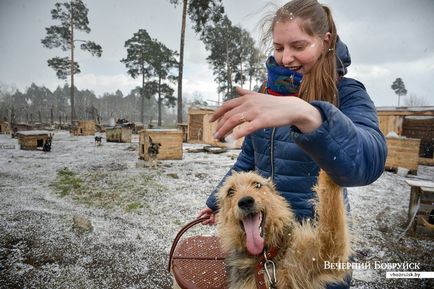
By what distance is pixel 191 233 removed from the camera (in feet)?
18.5

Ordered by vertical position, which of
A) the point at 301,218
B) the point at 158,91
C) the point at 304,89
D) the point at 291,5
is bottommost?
the point at 301,218

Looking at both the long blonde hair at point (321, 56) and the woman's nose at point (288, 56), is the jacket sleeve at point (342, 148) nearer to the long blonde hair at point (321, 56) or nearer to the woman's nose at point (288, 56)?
the long blonde hair at point (321, 56)

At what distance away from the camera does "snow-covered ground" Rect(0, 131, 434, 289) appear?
4.07 meters

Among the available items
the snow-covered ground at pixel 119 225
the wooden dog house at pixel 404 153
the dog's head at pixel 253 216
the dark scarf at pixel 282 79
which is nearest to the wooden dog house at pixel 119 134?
the snow-covered ground at pixel 119 225

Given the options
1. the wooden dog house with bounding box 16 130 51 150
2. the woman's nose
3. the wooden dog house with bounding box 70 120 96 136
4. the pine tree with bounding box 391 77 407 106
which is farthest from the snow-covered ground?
the pine tree with bounding box 391 77 407 106

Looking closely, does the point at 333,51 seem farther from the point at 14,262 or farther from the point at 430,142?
the point at 430,142

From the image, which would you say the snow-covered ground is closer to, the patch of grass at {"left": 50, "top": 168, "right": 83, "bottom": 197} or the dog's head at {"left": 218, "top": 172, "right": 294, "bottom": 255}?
the patch of grass at {"left": 50, "top": 168, "right": 83, "bottom": 197}

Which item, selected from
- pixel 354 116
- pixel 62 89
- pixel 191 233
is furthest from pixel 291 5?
pixel 62 89

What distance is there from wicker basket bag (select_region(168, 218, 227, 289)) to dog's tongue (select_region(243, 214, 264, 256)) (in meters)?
0.63

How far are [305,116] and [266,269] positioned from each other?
1.08 meters

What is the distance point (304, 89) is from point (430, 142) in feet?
67.1

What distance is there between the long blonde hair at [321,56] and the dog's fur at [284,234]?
520 millimetres

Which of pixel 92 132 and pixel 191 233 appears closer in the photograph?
pixel 191 233

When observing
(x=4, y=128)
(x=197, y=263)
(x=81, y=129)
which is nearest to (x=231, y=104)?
(x=197, y=263)
